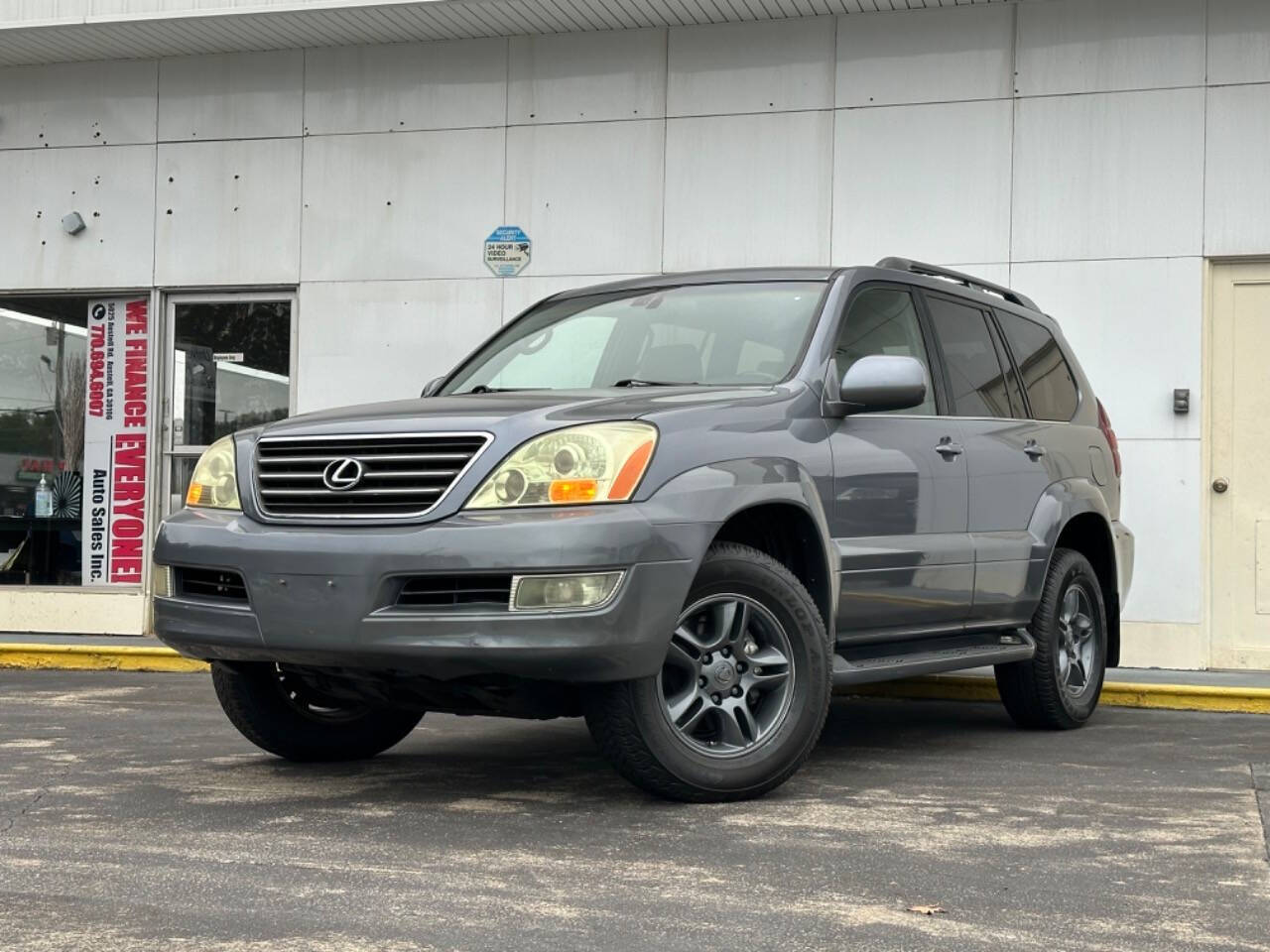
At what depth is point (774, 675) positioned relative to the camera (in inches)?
212

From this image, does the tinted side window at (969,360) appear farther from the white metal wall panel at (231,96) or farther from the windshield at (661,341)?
the white metal wall panel at (231,96)

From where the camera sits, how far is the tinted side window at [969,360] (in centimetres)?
687

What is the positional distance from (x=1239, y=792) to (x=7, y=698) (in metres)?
5.84

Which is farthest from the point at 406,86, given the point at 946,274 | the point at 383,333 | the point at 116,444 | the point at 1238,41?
the point at 946,274

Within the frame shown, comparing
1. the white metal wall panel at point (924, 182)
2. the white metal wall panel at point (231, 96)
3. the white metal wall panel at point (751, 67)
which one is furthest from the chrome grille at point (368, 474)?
the white metal wall panel at point (231, 96)

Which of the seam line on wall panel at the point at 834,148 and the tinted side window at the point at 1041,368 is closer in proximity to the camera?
the tinted side window at the point at 1041,368

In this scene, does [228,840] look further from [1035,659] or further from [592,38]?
[592,38]

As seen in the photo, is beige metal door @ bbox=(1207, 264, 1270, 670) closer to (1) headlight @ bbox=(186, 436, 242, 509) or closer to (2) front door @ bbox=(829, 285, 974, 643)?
(2) front door @ bbox=(829, 285, 974, 643)

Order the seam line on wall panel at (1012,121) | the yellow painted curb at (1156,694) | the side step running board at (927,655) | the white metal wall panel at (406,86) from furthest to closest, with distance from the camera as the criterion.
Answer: the white metal wall panel at (406,86) → the seam line on wall panel at (1012,121) → the yellow painted curb at (1156,694) → the side step running board at (927,655)

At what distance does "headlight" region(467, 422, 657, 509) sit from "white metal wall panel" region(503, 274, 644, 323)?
7.03 metres

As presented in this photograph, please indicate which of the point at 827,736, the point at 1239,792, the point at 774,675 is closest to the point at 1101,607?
the point at 827,736

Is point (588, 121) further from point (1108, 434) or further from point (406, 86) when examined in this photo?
point (1108, 434)

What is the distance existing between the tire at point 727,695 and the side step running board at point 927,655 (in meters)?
0.36

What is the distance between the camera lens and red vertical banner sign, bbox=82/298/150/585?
12.9 m
